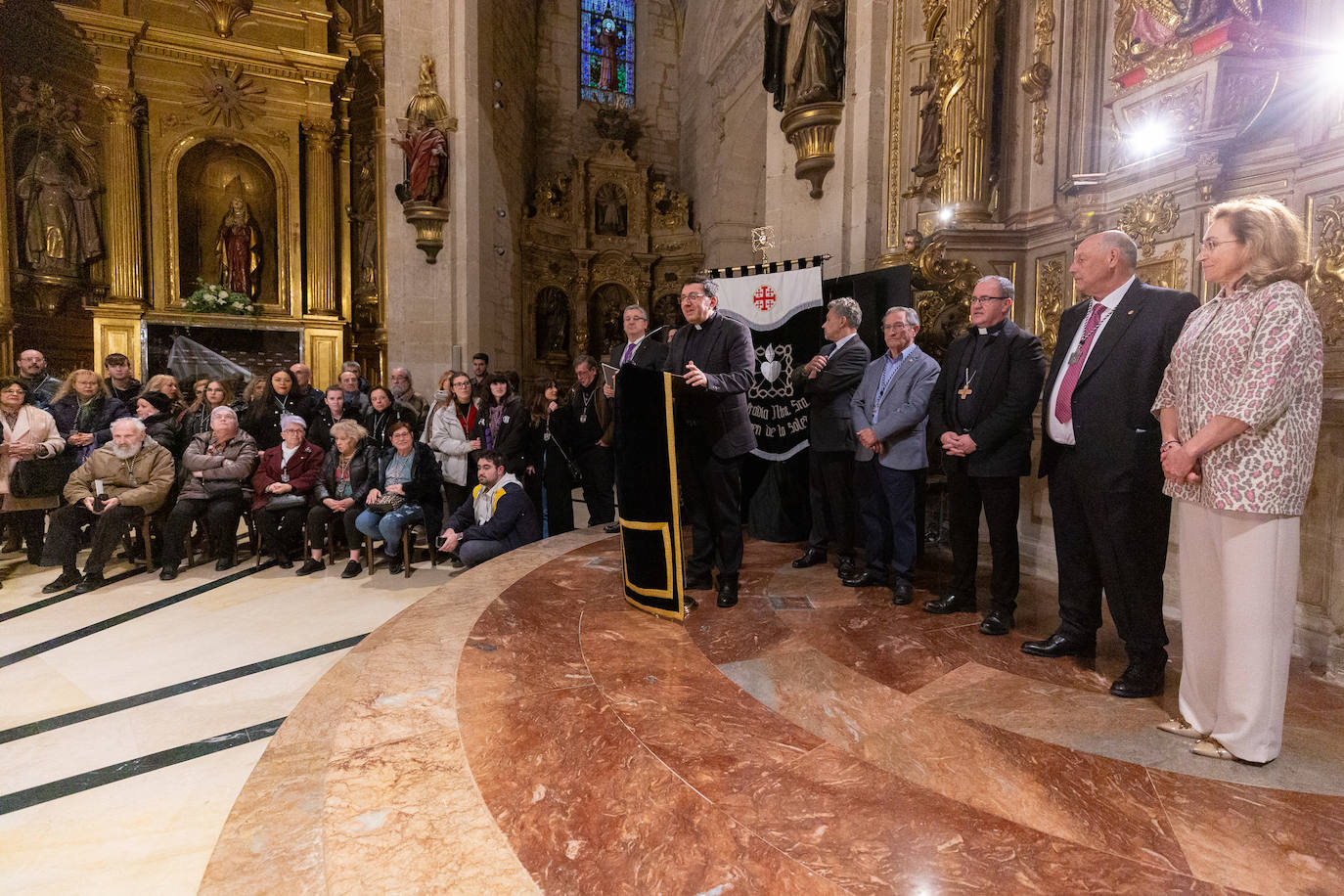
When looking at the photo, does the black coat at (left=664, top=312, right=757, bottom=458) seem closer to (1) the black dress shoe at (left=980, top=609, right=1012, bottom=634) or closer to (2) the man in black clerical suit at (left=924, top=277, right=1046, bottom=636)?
(2) the man in black clerical suit at (left=924, top=277, right=1046, bottom=636)

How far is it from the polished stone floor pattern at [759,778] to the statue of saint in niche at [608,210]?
37.1 feet

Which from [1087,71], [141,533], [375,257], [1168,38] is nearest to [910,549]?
[1168,38]

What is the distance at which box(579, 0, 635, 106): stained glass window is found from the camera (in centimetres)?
1355

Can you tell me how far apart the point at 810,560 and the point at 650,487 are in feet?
4.80

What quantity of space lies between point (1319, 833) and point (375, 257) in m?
11.9

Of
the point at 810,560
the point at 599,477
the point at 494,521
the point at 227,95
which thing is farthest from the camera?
the point at 227,95

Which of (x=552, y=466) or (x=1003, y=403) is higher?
(x=1003, y=403)

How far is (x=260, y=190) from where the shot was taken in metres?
11.1

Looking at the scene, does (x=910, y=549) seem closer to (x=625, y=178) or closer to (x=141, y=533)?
(x=141, y=533)

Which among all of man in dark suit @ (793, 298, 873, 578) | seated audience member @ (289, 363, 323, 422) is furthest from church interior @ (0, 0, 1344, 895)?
seated audience member @ (289, 363, 323, 422)

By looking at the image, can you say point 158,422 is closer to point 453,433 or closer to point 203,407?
point 203,407

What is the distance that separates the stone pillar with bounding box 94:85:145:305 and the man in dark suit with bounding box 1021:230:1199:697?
11758 mm

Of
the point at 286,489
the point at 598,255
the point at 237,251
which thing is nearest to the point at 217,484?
the point at 286,489

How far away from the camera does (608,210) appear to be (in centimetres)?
1311
